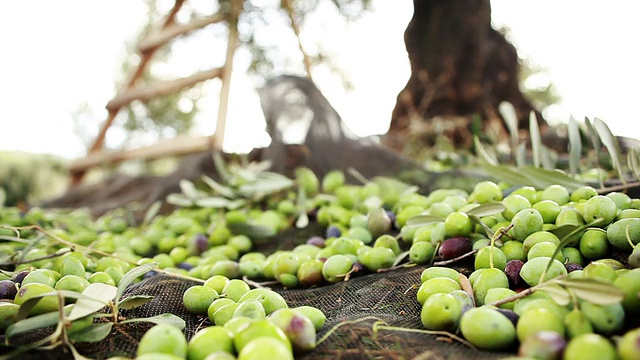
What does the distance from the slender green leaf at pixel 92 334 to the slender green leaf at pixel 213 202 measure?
117 centimetres

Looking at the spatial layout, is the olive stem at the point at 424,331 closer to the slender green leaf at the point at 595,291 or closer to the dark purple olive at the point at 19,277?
the slender green leaf at the point at 595,291

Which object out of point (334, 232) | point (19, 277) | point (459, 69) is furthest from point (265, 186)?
point (459, 69)

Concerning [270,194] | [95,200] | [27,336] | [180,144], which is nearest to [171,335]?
[27,336]

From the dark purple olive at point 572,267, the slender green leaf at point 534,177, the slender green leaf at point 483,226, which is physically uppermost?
the slender green leaf at point 534,177

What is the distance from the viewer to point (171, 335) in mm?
613

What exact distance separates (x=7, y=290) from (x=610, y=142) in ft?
5.31

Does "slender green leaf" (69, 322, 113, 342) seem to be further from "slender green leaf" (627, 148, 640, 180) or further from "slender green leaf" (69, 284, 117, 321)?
"slender green leaf" (627, 148, 640, 180)

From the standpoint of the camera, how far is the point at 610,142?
4.32ft

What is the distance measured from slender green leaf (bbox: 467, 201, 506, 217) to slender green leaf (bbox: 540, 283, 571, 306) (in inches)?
13.2

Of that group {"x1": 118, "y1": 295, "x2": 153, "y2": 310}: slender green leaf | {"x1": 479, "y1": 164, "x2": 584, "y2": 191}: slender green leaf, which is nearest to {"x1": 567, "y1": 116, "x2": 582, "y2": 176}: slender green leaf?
{"x1": 479, "y1": 164, "x2": 584, "y2": 191}: slender green leaf

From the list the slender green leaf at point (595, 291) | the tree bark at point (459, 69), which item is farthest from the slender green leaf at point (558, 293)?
the tree bark at point (459, 69)

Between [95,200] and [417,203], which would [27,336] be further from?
[95,200]

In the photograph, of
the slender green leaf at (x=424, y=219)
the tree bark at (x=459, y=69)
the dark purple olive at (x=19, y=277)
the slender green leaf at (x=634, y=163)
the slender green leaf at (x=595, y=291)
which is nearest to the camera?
the slender green leaf at (x=595, y=291)

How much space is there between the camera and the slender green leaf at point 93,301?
2.21 feet
